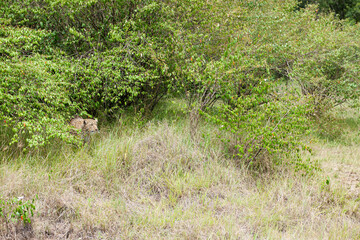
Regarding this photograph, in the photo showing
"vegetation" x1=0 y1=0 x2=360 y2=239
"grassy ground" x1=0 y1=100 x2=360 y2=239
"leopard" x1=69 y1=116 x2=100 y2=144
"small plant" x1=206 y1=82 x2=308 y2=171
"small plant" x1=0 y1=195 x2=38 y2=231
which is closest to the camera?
"small plant" x1=0 y1=195 x2=38 y2=231

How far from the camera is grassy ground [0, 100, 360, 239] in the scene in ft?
10.7

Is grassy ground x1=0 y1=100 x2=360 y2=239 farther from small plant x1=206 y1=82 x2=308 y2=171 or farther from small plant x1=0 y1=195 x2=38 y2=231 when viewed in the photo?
small plant x1=206 y1=82 x2=308 y2=171

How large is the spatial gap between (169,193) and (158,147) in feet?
2.92

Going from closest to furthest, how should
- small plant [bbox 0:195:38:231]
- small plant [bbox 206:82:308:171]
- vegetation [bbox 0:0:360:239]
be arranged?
small plant [bbox 0:195:38:231] < vegetation [bbox 0:0:360:239] < small plant [bbox 206:82:308:171]

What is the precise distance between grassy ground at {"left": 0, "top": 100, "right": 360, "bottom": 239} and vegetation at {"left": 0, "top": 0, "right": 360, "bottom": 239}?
2cm

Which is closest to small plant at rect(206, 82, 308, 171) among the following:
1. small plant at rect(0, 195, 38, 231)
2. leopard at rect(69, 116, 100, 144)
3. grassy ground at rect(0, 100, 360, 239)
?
grassy ground at rect(0, 100, 360, 239)

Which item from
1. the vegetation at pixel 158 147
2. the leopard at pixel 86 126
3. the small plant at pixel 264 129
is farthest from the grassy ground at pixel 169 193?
the small plant at pixel 264 129

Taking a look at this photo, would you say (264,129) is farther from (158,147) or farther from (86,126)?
(86,126)

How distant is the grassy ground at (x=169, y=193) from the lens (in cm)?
327

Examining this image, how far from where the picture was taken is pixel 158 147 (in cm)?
463

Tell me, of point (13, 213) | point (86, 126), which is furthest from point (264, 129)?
point (13, 213)

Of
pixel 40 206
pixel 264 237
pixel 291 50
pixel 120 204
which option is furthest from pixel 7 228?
pixel 291 50

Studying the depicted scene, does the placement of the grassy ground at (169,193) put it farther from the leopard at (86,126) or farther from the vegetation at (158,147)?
the leopard at (86,126)

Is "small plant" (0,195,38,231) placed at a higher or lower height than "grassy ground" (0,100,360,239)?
higher
